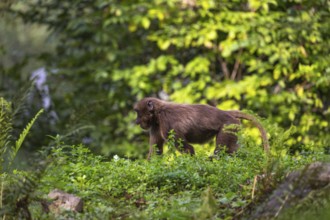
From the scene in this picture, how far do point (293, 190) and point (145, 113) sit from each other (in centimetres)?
552

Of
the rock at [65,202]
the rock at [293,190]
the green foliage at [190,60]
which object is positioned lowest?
the green foliage at [190,60]

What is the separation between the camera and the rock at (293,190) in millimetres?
5039

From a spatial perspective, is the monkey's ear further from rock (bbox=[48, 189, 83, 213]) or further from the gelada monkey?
rock (bbox=[48, 189, 83, 213])

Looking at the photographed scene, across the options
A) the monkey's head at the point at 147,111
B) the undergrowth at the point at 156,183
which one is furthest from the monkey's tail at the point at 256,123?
the monkey's head at the point at 147,111

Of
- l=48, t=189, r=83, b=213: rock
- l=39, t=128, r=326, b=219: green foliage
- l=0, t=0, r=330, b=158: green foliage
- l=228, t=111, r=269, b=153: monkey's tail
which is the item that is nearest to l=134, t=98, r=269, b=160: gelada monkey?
l=228, t=111, r=269, b=153: monkey's tail

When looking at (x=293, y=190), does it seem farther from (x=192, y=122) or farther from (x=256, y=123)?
(x=192, y=122)

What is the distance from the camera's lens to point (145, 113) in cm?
1038

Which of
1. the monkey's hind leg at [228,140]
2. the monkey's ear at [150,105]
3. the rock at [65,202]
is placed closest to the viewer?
the rock at [65,202]

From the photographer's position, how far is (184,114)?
984cm

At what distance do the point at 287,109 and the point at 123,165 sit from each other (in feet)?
21.5

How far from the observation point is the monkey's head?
10281 mm

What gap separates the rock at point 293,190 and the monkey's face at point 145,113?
4.87m

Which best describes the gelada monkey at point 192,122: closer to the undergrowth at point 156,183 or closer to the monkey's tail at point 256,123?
the monkey's tail at point 256,123

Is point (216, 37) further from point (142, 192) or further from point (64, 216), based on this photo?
point (64, 216)
